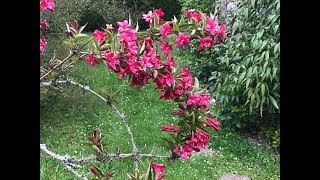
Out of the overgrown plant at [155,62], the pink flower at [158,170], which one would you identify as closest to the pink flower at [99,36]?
the overgrown plant at [155,62]

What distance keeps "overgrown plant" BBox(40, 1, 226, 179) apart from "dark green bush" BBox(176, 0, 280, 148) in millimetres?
1180

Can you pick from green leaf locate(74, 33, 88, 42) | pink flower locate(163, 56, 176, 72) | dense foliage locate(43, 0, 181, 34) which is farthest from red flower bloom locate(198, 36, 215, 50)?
dense foliage locate(43, 0, 181, 34)

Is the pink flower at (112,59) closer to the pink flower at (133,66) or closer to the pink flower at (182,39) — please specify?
the pink flower at (133,66)

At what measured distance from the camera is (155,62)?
1.17 meters

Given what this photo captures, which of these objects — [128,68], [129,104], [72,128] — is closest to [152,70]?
[128,68]

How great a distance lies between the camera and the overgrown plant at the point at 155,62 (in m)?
1.13

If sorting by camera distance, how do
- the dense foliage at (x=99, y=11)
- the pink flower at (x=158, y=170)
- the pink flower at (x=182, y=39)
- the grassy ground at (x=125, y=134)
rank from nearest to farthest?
the pink flower at (x=158, y=170) < the pink flower at (x=182, y=39) < the grassy ground at (x=125, y=134) < the dense foliage at (x=99, y=11)

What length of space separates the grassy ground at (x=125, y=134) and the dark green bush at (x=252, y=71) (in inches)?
7.0

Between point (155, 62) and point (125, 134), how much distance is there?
6.53 feet

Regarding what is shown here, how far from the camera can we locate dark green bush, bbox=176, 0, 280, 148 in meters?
2.45

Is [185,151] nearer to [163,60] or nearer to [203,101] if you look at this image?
[203,101]

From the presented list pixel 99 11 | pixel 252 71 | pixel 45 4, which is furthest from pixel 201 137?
pixel 99 11

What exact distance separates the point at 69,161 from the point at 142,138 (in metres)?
2.05
